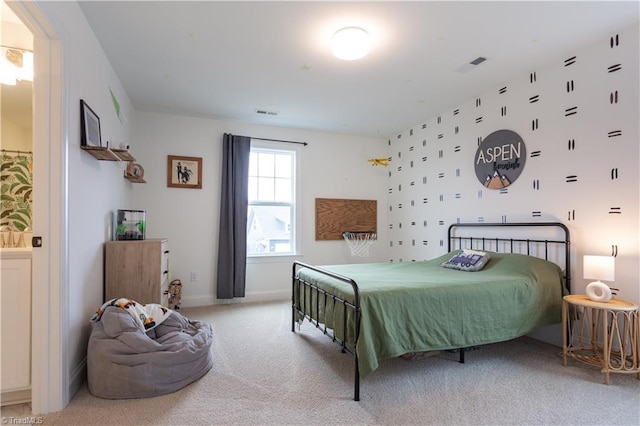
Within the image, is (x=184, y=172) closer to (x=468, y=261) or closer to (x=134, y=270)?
(x=134, y=270)

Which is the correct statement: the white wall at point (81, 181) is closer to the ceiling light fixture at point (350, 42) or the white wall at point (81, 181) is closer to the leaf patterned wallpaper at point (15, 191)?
the leaf patterned wallpaper at point (15, 191)

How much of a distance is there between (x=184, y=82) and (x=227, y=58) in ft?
2.50

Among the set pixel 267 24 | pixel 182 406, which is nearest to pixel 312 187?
pixel 267 24

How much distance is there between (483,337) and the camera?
248 centimetres

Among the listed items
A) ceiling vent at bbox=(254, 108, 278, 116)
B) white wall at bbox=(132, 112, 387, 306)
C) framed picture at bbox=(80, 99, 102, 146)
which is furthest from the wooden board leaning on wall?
framed picture at bbox=(80, 99, 102, 146)

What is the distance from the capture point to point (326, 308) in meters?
2.65

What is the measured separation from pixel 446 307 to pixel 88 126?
2843 millimetres

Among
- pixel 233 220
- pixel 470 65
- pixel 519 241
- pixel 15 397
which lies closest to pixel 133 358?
pixel 15 397

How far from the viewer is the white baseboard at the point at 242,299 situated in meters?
4.44

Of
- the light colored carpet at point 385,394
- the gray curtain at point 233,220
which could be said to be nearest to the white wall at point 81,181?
the light colored carpet at point 385,394

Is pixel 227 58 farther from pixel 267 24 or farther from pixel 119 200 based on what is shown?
pixel 119 200

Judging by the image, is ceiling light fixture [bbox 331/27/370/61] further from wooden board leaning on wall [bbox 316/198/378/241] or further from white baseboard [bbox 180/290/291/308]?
white baseboard [bbox 180/290/291/308]

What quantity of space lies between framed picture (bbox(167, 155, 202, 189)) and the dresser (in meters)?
1.66

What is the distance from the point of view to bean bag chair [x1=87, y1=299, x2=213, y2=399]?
82.8 inches
